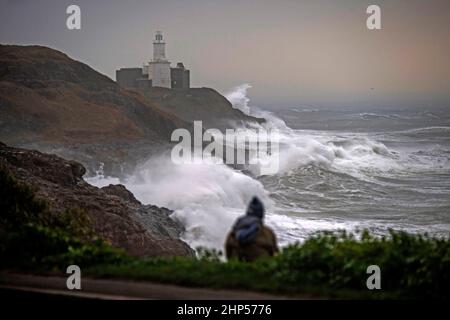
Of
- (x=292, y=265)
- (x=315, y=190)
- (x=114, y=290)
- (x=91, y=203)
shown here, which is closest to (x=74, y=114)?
(x=315, y=190)

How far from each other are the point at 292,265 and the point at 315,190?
22.8 meters

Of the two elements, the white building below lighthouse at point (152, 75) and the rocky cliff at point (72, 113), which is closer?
the rocky cliff at point (72, 113)

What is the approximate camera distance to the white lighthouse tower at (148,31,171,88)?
58469 millimetres

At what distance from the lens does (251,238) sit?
7113 mm

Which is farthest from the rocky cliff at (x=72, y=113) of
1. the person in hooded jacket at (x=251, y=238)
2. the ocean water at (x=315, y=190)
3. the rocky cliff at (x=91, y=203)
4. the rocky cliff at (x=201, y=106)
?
the person in hooded jacket at (x=251, y=238)

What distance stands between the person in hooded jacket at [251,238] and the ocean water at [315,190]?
7.13 m

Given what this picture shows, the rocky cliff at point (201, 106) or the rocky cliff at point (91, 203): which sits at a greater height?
the rocky cliff at point (201, 106)

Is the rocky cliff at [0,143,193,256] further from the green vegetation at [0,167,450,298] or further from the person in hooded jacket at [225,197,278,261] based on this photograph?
the person in hooded jacket at [225,197,278,261]

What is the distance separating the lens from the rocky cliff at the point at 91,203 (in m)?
13.2

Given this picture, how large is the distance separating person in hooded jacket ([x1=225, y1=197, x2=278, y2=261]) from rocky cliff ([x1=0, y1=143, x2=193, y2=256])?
4.88 meters

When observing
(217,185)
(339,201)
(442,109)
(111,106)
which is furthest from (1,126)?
(442,109)

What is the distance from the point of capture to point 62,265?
7523 millimetres

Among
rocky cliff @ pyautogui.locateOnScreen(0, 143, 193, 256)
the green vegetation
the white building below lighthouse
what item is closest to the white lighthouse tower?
the white building below lighthouse

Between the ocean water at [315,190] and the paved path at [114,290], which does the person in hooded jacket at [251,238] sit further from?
the ocean water at [315,190]
